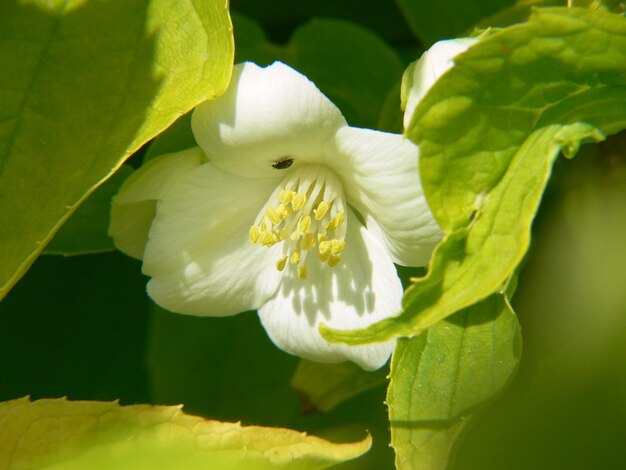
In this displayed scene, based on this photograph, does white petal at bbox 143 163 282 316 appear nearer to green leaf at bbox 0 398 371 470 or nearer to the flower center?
the flower center

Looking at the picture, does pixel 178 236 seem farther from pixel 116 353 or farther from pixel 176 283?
pixel 116 353

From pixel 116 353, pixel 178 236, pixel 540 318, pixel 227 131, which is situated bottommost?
pixel 116 353

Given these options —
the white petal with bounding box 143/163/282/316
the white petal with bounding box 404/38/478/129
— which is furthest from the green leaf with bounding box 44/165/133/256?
the white petal with bounding box 404/38/478/129

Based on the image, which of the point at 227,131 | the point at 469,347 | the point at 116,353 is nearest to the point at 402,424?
the point at 469,347

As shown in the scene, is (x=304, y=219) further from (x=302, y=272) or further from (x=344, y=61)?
(x=344, y=61)

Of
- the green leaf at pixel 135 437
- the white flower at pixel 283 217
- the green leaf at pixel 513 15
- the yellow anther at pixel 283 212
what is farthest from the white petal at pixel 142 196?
the green leaf at pixel 513 15

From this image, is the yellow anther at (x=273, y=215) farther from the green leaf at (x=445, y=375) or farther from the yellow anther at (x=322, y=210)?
the green leaf at (x=445, y=375)

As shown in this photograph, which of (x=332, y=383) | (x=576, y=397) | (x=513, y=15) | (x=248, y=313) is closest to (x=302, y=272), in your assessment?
(x=332, y=383)
